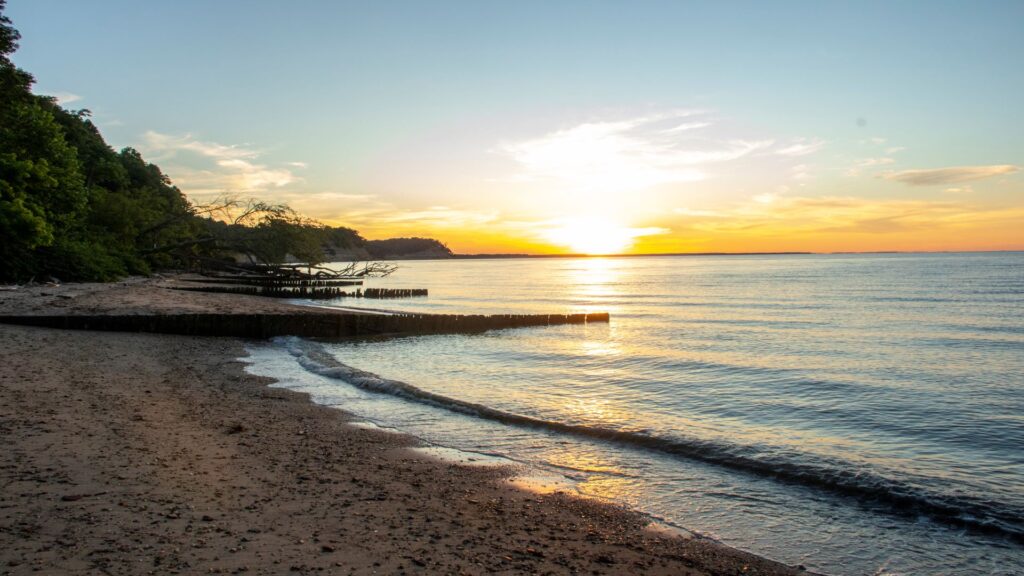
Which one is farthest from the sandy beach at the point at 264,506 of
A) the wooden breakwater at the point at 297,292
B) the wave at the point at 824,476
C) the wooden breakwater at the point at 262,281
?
the wooden breakwater at the point at 262,281

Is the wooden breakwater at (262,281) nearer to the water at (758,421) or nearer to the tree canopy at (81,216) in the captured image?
the tree canopy at (81,216)

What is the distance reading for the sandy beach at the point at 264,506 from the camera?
4.71 meters

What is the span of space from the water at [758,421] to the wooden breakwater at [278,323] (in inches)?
59.1

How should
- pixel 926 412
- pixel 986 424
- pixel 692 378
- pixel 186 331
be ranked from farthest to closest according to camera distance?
pixel 186 331
pixel 692 378
pixel 926 412
pixel 986 424

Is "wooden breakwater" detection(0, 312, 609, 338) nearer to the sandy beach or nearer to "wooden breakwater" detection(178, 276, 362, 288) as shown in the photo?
the sandy beach

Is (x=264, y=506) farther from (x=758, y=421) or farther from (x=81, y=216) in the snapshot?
(x=81, y=216)

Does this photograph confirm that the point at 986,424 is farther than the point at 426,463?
Yes

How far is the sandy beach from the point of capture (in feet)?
15.5

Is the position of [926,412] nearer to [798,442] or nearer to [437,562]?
[798,442]

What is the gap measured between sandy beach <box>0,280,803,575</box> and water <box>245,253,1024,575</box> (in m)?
1.09

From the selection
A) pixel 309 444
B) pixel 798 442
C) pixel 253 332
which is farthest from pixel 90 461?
pixel 253 332

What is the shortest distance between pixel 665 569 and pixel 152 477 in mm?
5067

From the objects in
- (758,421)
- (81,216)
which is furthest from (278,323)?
(81,216)

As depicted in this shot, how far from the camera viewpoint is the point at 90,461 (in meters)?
6.73
